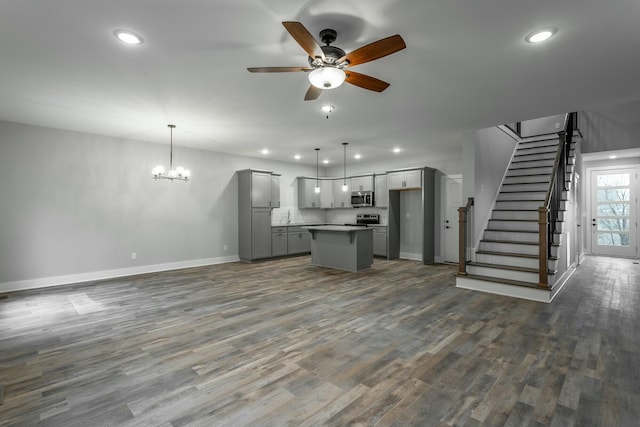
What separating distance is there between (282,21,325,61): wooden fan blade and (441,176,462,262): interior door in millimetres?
6137

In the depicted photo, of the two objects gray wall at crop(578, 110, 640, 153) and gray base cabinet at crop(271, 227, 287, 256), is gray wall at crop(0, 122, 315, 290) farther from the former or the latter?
gray wall at crop(578, 110, 640, 153)

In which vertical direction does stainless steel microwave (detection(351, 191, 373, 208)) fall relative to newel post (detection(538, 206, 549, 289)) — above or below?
above

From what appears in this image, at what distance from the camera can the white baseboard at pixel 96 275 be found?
504 centimetres

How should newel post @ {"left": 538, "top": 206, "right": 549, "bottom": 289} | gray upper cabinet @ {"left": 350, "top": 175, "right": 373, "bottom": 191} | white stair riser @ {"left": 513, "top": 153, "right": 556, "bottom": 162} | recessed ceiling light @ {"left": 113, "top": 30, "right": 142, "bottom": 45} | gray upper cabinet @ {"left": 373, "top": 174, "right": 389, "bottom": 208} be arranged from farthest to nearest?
gray upper cabinet @ {"left": 350, "top": 175, "right": 373, "bottom": 191}, gray upper cabinet @ {"left": 373, "top": 174, "right": 389, "bottom": 208}, white stair riser @ {"left": 513, "top": 153, "right": 556, "bottom": 162}, newel post @ {"left": 538, "top": 206, "right": 549, "bottom": 289}, recessed ceiling light @ {"left": 113, "top": 30, "right": 142, "bottom": 45}

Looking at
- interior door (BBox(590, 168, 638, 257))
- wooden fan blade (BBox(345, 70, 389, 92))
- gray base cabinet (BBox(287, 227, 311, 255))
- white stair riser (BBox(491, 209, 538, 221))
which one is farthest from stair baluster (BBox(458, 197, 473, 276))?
interior door (BBox(590, 168, 638, 257))

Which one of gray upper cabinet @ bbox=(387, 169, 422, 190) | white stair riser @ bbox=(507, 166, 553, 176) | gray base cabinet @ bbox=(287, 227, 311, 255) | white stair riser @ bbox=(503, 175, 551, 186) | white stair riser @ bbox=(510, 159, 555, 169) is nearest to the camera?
white stair riser @ bbox=(503, 175, 551, 186)

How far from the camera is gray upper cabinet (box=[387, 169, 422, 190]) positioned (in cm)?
754

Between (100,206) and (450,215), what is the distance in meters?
7.73

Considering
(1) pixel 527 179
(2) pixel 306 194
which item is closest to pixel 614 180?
(1) pixel 527 179

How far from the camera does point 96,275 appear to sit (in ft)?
18.9

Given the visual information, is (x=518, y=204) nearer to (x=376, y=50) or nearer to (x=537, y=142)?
(x=537, y=142)

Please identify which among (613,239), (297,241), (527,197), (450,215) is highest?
(527,197)

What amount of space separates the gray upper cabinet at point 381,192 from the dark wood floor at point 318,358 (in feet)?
12.3

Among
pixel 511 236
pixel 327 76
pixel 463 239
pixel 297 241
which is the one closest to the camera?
pixel 327 76
